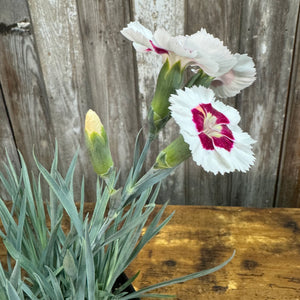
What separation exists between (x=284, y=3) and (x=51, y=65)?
0.63m

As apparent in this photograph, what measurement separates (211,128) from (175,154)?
48mm

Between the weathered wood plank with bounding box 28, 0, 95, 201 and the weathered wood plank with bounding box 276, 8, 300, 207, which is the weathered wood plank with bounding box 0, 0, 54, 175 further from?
the weathered wood plank with bounding box 276, 8, 300, 207

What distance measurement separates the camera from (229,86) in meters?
0.47

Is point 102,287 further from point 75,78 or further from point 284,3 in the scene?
point 284,3

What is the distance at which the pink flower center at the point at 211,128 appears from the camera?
1.30 ft

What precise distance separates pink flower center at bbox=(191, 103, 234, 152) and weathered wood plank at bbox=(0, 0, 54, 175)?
77 centimetres

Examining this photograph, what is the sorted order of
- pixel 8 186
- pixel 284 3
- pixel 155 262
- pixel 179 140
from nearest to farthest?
pixel 179 140 < pixel 8 186 < pixel 155 262 < pixel 284 3

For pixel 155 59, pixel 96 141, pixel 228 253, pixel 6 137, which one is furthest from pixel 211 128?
pixel 6 137

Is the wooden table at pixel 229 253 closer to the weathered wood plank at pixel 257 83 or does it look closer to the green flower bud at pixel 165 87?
the weathered wood plank at pixel 257 83

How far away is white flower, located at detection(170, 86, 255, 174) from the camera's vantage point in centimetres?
38

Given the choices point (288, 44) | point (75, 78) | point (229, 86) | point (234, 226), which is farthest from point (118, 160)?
point (229, 86)

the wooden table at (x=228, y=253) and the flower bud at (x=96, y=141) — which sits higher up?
the flower bud at (x=96, y=141)

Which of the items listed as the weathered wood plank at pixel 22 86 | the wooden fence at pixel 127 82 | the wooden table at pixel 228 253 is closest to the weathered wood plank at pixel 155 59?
the wooden fence at pixel 127 82

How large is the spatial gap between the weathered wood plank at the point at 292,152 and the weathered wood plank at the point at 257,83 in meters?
0.02
